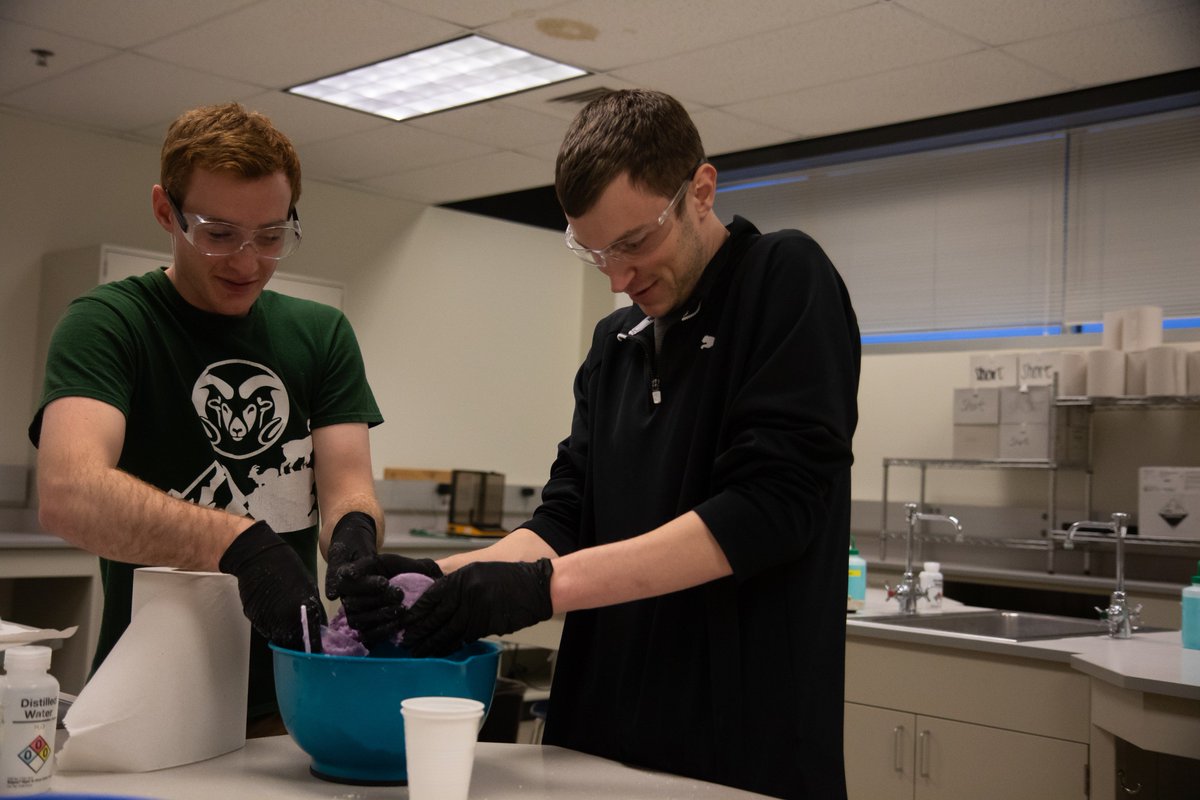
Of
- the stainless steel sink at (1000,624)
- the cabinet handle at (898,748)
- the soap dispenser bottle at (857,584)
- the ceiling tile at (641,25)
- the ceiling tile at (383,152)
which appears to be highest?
the ceiling tile at (641,25)

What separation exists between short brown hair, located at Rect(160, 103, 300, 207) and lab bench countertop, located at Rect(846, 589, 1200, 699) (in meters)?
1.76

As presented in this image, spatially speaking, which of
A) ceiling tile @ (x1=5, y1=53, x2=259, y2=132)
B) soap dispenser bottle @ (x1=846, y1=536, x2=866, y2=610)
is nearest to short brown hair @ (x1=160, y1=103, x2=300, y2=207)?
soap dispenser bottle @ (x1=846, y1=536, x2=866, y2=610)

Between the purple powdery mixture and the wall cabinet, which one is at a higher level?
the purple powdery mixture

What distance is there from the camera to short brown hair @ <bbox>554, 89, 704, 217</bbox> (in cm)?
138

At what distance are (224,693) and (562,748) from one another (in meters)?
0.42

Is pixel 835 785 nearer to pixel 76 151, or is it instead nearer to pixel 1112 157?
pixel 1112 157

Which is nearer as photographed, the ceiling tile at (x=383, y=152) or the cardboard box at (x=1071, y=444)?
the cardboard box at (x=1071, y=444)

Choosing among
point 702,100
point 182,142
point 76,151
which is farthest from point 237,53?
point 182,142

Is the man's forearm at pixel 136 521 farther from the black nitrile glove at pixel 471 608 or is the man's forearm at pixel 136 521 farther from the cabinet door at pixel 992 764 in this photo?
the cabinet door at pixel 992 764

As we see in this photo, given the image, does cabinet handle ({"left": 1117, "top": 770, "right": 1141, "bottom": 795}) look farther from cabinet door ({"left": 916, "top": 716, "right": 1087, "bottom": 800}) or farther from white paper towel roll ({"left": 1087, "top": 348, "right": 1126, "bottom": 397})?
white paper towel roll ({"left": 1087, "top": 348, "right": 1126, "bottom": 397})

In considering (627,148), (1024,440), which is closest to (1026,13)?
(1024,440)

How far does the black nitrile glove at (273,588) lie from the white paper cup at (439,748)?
0.69 feet

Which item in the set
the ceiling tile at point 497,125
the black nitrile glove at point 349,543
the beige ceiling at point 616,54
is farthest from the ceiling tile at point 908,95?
the black nitrile glove at point 349,543

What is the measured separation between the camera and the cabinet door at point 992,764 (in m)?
2.64
